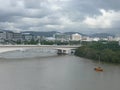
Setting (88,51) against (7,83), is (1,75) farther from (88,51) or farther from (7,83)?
(88,51)

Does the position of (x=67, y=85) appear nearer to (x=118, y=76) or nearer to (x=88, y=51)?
(x=118, y=76)

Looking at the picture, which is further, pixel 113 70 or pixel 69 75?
pixel 113 70

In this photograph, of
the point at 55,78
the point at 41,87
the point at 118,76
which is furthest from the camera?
the point at 118,76

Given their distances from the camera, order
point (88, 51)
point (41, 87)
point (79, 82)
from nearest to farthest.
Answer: point (41, 87) → point (79, 82) → point (88, 51)

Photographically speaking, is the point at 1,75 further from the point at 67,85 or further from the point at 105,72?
the point at 105,72

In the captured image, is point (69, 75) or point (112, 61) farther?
point (112, 61)

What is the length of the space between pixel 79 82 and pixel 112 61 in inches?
389

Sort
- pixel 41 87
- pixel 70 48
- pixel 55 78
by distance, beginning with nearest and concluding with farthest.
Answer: pixel 41 87, pixel 55 78, pixel 70 48

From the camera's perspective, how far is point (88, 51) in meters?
31.2

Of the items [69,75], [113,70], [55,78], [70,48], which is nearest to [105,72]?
[113,70]

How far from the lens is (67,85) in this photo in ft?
47.1

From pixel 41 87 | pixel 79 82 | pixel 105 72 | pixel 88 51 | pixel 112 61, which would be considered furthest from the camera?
pixel 88 51

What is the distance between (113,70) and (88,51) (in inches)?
454

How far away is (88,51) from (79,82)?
16152 mm
